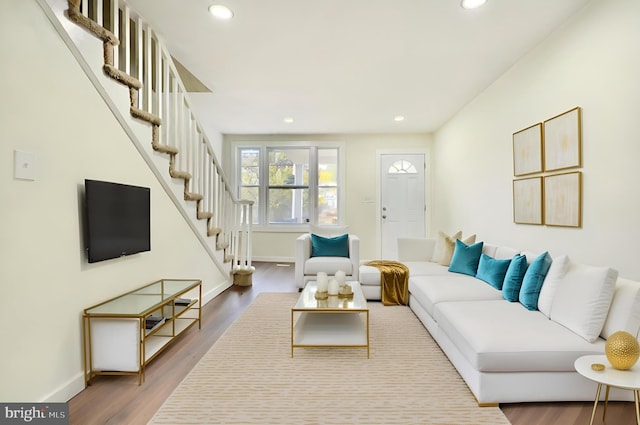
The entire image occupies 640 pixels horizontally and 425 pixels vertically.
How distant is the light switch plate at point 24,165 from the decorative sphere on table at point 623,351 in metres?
2.91

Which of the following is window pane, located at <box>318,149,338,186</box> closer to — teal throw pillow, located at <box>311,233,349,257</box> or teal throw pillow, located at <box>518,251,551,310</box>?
teal throw pillow, located at <box>311,233,349,257</box>

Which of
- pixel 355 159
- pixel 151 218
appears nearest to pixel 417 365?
pixel 151 218

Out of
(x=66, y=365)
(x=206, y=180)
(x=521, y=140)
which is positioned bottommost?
(x=66, y=365)

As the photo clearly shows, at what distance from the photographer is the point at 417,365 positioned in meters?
2.34

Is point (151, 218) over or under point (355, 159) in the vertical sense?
under

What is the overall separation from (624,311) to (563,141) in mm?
1417

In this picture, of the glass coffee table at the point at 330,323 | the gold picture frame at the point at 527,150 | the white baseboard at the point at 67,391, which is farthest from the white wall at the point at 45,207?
the gold picture frame at the point at 527,150

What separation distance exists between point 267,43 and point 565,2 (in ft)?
7.47

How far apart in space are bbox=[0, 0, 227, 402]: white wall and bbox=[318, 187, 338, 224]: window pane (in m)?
4.55

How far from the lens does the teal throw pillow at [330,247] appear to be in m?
4.49

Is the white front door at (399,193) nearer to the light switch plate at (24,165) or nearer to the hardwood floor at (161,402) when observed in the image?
the hardwood floor at (161,402)

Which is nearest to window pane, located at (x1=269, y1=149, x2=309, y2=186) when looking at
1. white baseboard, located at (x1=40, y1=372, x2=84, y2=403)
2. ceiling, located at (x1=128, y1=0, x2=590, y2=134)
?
ceiling, located at (x1=128, y1=0, x2=590, y2=134)

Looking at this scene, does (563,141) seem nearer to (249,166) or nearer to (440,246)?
(440,246)

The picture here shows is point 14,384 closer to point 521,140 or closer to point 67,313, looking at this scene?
point 67,313
